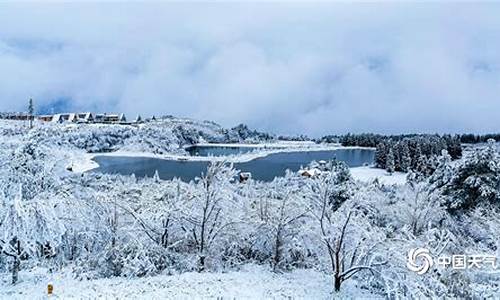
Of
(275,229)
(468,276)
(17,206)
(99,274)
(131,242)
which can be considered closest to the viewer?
(17,206)

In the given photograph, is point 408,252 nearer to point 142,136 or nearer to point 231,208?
point 231,208

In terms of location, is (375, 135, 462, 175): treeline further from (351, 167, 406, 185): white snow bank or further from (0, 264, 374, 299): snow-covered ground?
(0, 264, 374, 299): snow-covered ground

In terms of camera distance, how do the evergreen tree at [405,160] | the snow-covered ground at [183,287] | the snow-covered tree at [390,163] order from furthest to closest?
the evergreen tree at [405,160] → the snow-covered tree at [390,163] → the snow-covered ground at [183,287]

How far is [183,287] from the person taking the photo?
41.2 feet

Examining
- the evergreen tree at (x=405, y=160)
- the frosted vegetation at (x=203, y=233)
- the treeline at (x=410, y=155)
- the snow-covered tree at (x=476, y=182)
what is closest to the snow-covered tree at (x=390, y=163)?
the treeline at (x=410, y=155)

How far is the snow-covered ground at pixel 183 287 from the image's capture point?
11711mm

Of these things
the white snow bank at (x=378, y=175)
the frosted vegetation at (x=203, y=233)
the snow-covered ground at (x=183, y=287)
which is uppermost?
the frosted vegetation at (x=203, y=233)

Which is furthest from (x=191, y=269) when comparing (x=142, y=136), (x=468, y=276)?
(x=142, y=136)

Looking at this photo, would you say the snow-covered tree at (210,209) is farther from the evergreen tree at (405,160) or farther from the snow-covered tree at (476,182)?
the evergreen tree at (405,160)

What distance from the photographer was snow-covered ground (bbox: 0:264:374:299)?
1171 cm

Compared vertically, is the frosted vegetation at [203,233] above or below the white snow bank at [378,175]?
above

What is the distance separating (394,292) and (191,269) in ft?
26.4

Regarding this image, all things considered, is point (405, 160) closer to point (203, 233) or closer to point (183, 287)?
point (203, 233)

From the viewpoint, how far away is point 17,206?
1123 centimetres
